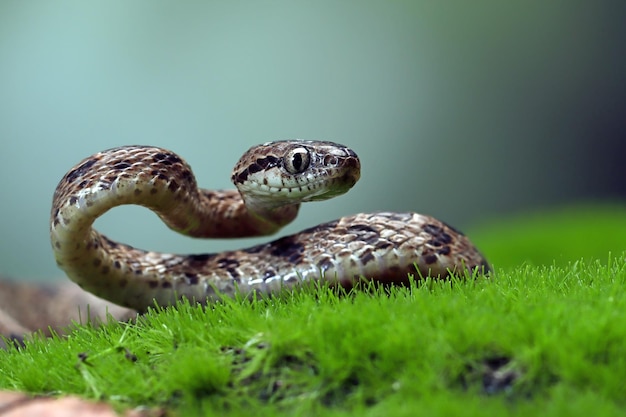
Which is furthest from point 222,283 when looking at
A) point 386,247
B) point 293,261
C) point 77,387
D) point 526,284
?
point 526,284

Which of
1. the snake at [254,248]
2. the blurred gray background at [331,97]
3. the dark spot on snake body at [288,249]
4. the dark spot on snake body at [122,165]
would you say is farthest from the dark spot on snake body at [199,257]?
the blurred gray background at [331,97]

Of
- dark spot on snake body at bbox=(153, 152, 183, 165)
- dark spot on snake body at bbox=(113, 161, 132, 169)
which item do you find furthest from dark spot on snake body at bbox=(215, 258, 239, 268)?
dark spot on snake body at bbox=(113, 161, 132, 169)

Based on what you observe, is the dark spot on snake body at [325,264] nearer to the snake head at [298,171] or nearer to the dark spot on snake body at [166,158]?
the snake head at [298,171]

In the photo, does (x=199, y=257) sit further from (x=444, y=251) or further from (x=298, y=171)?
(x=444, y=251)

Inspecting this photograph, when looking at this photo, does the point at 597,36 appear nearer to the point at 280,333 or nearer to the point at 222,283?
the point at 222,283

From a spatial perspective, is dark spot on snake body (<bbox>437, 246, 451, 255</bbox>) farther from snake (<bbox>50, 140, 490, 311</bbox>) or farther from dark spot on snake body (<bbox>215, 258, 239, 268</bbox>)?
dark spot on snake body (<bbox>215, 258, 239, 268</bbox>)

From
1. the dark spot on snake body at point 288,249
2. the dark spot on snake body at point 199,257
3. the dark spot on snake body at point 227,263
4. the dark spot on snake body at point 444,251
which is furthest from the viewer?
the dark spot on snake body at point 199,257

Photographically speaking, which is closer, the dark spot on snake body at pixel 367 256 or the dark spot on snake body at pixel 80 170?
the dark spot on snake body at pixel 367 256

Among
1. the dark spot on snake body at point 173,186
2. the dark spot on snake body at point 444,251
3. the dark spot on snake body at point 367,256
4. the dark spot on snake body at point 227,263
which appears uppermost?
the dark spot on snake body at point 173,186
